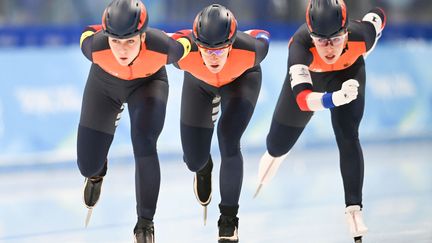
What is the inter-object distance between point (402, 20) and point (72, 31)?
5.97 metres

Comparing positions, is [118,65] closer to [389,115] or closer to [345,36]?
[345,36]

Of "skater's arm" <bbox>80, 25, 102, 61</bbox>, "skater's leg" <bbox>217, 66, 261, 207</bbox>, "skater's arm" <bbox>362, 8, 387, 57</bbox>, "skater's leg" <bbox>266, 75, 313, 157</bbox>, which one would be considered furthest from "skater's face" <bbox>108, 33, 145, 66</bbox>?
"skater's arm" <bbox>362, 8, 387, 57</bbox>

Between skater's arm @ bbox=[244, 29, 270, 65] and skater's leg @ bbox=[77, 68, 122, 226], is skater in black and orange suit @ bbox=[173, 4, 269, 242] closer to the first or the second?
skater's arm @ bbox=[244, 29, 270, 65]

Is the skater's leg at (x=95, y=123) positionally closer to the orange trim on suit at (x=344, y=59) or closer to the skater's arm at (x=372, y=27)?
the orange trim on suit at (x=344, y=59)

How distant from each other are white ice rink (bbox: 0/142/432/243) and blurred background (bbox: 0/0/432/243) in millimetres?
39

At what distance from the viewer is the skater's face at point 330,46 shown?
686 centimetres

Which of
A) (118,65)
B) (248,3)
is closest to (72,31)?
(248,3)

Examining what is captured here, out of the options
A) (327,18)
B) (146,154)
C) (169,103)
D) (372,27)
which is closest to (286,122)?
(372,27)

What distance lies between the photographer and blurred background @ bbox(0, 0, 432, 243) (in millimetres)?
10242

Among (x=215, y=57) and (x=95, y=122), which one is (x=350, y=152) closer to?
(x=215, y=57)

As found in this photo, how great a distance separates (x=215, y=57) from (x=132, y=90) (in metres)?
0.70

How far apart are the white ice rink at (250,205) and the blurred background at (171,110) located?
4 centimetres

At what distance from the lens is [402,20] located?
621 inches

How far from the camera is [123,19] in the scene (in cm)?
644
